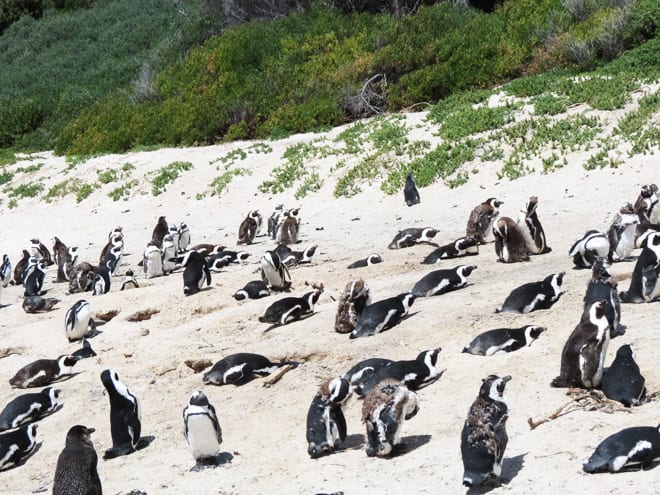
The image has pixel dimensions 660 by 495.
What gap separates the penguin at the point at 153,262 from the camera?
565 inches

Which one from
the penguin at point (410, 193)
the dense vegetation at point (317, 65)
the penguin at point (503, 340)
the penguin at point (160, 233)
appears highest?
the dense vegetation at point (317, 65)

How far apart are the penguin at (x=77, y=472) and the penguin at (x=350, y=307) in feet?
10.5

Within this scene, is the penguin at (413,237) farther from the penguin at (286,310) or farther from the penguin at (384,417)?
the penguin at (384,417)

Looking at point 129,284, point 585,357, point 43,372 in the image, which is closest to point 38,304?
point 129,284

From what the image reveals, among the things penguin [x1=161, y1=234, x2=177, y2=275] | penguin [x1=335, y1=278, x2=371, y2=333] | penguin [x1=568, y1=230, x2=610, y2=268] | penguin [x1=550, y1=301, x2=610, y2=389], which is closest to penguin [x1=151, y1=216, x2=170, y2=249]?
penguin [x1=161, y1=234, x2=177, y2=275]

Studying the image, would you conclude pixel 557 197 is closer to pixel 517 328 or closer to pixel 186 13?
pixel 517 328

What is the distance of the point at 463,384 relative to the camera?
7.32 metres

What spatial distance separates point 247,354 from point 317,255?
5.24 meters

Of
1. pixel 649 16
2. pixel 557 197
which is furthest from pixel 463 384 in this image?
pixel 649 16

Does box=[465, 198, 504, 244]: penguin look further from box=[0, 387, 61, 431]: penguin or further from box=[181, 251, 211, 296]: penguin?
box=[0, 387, 61, 431]: penguin

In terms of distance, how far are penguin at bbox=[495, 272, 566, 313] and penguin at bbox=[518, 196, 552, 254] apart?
7.27 feet

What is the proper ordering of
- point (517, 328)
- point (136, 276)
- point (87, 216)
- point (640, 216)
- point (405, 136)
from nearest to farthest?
point (517, 328), point (640, 216), point (136, 276), point (405, 136), point (87, 216)

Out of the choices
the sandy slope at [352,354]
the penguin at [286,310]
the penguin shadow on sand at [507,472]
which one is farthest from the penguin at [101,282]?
the penguin shadow on sand at [507,472]

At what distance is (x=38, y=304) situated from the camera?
13.1 meters
